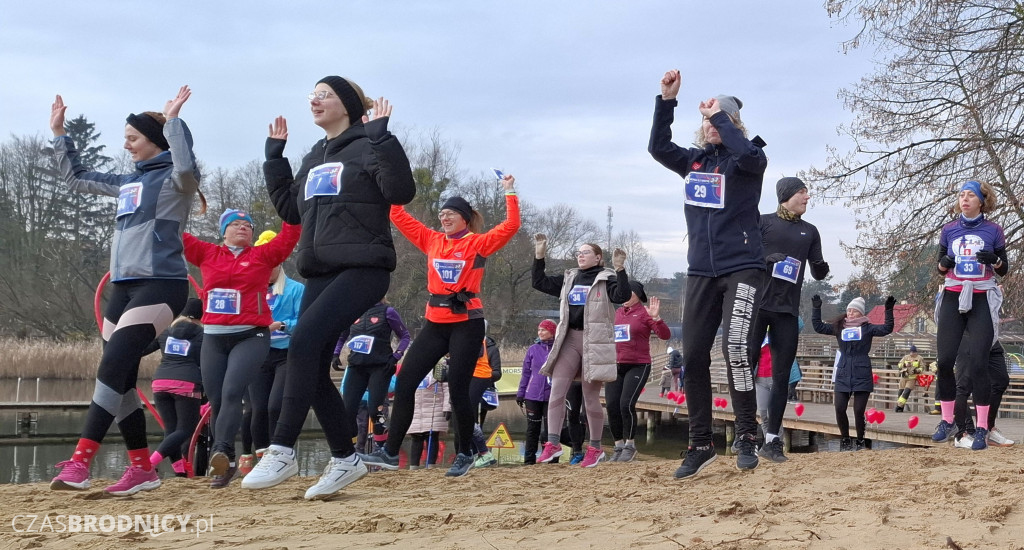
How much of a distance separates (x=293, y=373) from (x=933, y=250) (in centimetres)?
1673

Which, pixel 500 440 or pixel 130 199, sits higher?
pixel 130 199

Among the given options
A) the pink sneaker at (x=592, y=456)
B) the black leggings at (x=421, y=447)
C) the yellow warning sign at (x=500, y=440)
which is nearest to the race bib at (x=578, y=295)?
the pink sneaker at (x=592, y=456)

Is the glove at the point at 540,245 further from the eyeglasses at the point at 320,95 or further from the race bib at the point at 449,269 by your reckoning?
the eyeglasses at the point at 320,95

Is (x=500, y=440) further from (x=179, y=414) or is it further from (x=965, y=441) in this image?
(x=965, y=441)

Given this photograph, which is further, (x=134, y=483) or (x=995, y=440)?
(x=995, y=440)

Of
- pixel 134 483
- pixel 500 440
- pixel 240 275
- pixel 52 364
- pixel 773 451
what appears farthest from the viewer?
pixel 52 364

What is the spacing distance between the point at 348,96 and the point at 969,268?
5.08 meters

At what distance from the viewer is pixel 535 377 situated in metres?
10.4

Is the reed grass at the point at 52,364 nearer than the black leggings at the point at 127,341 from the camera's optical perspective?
No

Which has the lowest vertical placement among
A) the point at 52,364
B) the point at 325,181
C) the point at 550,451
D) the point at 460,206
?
the point at 550,451

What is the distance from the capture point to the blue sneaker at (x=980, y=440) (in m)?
7.11

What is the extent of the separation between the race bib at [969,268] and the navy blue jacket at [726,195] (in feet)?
9.42

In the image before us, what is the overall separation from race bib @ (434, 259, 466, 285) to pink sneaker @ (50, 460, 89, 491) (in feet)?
8.51

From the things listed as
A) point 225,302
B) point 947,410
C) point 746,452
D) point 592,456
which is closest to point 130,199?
point 225,302
